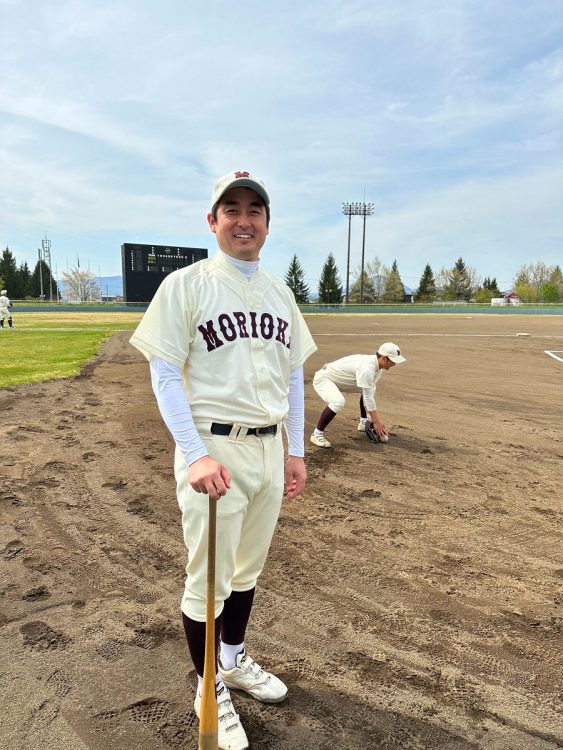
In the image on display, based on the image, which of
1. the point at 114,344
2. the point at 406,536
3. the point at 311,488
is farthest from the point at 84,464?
the point at 114,344

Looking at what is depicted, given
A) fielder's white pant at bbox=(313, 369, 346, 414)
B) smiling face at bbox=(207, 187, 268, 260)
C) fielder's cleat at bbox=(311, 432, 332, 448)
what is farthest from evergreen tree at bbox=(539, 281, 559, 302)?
smiling face at bbox=(207, 187, 268, 260)

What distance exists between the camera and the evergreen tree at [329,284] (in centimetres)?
7544

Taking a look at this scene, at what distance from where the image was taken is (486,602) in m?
2.94

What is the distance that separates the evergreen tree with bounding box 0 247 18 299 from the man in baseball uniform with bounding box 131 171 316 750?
81.7 meters

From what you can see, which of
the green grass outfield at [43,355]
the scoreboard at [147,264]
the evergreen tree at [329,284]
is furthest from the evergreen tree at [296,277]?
the green grass outfield at [43,355]

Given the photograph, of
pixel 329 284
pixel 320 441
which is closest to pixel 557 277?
pixel 329 284

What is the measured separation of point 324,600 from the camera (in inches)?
115

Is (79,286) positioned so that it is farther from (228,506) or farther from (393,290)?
(228,506)

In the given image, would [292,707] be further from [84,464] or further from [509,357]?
[509,357]

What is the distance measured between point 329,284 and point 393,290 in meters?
15.6

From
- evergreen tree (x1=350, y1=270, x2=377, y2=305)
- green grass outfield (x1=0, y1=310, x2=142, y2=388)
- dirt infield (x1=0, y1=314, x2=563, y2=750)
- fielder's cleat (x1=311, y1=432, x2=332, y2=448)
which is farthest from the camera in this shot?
evergreen tree (x1=350, y1=270, x2=377, y2=305)

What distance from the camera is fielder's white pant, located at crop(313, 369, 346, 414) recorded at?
6.10 metres

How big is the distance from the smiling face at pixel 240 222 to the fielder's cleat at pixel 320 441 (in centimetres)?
427

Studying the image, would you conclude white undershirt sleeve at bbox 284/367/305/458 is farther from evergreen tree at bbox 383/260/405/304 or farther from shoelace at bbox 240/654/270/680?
evergreen tree at bbox 383/260/405/304
